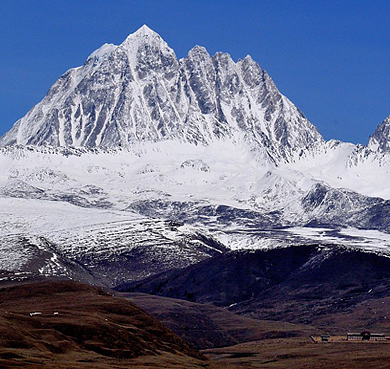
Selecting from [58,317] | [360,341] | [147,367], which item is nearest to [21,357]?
[147,367]

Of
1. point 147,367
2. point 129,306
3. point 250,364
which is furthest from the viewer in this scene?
point 129,306

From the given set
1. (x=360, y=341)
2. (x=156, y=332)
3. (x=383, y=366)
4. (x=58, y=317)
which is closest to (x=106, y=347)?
(x=58, y=317)

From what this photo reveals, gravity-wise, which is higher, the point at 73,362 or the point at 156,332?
the point at 156,332

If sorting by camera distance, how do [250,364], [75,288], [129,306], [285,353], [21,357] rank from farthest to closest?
[75,288] < [129,306] < [285,353] < [250,364] < [21,357]

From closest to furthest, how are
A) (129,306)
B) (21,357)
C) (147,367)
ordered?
(21,357) < (147,367) < (129,306)

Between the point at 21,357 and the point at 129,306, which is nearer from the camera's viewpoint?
the point at 21,357

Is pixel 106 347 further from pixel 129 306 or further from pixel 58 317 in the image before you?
pixel 129 306

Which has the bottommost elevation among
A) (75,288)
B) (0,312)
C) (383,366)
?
(383,366)

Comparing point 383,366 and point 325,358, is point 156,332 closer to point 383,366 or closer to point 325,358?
point 325,358

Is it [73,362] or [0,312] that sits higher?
[0,312]
